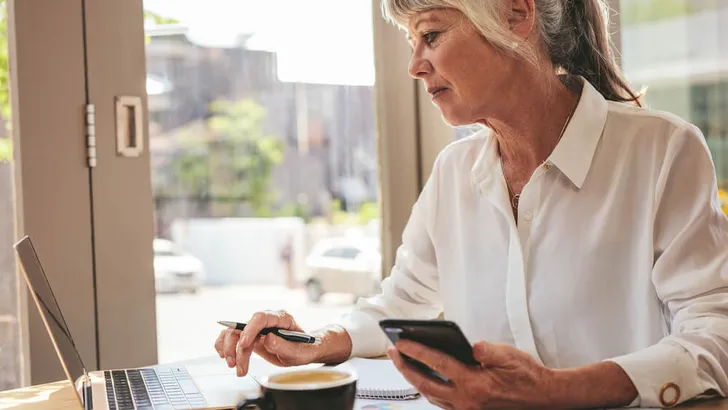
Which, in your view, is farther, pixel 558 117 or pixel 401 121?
pixel 401 121

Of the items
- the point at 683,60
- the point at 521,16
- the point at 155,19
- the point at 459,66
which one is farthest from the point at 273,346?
the point at 683,60

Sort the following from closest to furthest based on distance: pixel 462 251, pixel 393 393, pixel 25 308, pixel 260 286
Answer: pixel 393 393 < pixel 462 251 < pixel 25 308 < pixel 260 286

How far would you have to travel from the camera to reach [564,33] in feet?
A: 4.79

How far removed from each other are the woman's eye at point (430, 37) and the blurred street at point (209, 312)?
35.1 inches

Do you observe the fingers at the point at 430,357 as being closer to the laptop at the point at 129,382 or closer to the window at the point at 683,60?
the laptop at the point at 129,382

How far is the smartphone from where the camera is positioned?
0.87 meters

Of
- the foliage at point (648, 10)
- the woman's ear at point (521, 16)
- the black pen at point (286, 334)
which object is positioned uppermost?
the foliage at point (648, 10)

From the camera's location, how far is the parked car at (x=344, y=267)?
2209 mm

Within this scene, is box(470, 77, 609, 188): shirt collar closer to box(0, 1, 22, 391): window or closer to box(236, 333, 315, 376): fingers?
box(236, 333, 315, 376): fingers

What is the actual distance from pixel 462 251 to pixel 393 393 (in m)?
0.40

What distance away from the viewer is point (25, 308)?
167 cm

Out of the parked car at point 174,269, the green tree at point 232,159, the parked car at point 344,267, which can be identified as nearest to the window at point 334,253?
the parked car at point 344,267

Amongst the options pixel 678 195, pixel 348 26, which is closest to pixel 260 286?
pixel 348 26

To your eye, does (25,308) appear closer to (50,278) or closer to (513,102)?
(50,278)
